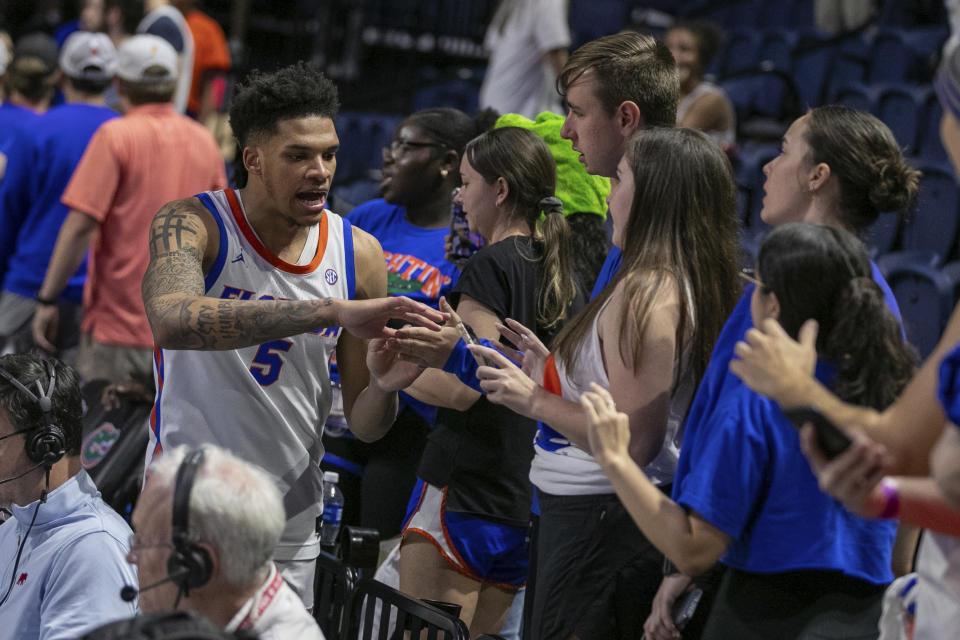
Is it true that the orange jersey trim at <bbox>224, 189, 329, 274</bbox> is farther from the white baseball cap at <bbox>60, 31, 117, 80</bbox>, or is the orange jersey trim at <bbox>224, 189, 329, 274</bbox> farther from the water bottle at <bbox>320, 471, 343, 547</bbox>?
the white baseball cap at <bbox>60, 31, 117, 80</bbox>

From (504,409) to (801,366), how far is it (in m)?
1.58

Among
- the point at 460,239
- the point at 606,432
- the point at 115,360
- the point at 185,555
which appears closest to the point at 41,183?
the point at 115,360

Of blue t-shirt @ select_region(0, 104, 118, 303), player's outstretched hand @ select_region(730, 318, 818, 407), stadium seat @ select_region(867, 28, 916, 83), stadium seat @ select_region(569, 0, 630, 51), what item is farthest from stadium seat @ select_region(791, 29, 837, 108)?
player's outstretched hand @ select_region(730, 318, 818, 407)

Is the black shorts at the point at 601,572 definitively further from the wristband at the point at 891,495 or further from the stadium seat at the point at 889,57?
the stadium seat at the point at 889,57

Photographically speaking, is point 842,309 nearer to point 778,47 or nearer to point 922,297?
point 922,297

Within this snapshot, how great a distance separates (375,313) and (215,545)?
767 mm

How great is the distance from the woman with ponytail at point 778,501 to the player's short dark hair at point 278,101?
114 centimetres

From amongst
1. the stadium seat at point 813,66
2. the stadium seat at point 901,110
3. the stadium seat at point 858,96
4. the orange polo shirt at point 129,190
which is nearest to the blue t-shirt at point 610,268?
the orange polo shirt at point 129,190

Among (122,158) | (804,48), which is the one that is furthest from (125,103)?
(804,48)

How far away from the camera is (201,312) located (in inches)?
94.5

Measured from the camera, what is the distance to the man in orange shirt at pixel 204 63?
7.83 metres

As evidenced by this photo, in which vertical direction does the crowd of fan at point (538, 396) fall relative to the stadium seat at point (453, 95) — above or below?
below

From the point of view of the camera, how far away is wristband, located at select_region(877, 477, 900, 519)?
161 centimetres

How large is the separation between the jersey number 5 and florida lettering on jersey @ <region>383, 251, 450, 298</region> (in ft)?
3.51
